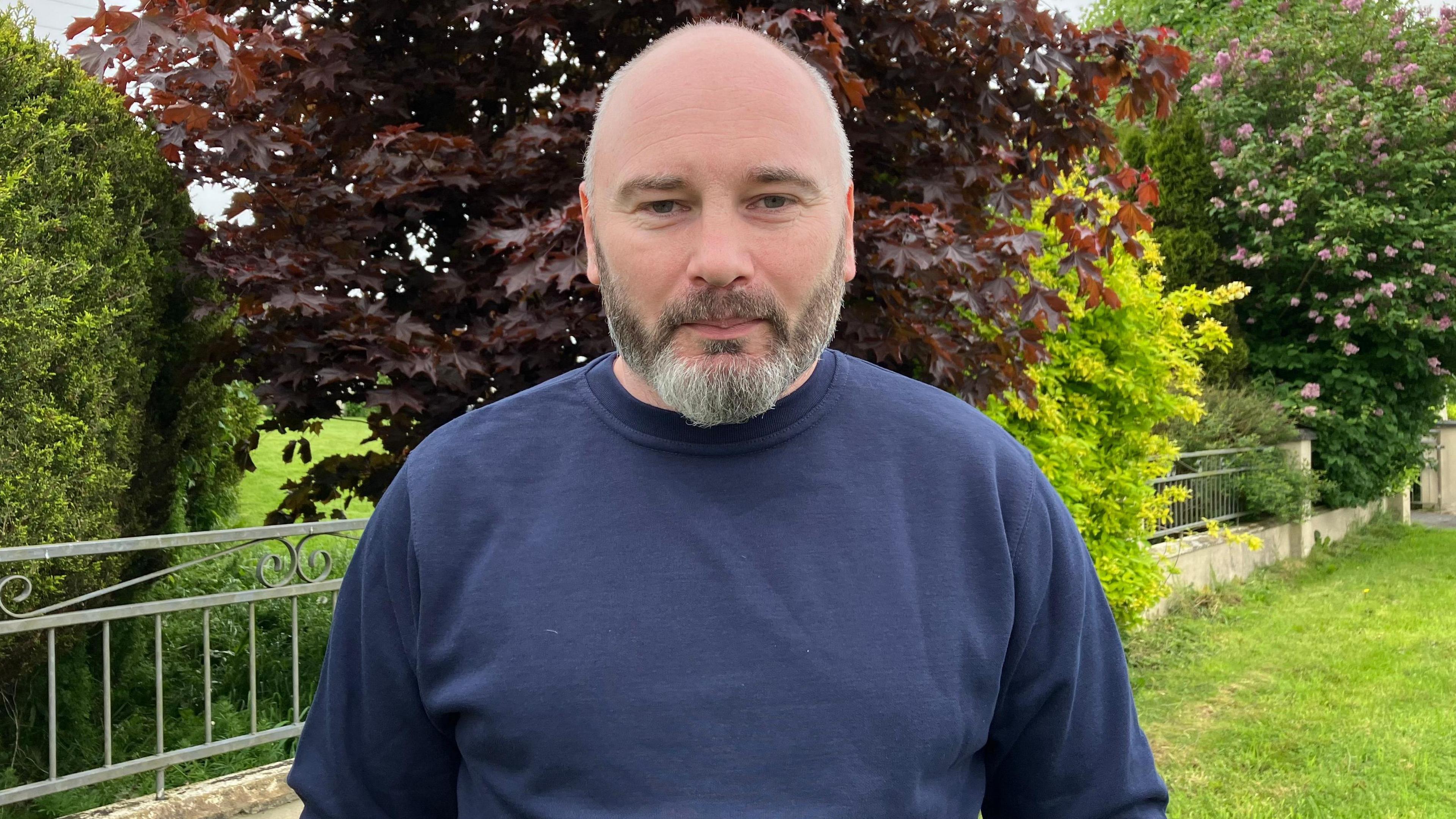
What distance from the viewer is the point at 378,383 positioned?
327 cm

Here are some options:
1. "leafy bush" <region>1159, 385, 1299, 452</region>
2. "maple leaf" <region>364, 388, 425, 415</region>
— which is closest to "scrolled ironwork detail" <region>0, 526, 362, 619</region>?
"maple leaf" <region>364, 388, 425, 415</region>

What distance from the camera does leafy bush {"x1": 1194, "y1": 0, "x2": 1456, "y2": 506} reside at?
470 inches

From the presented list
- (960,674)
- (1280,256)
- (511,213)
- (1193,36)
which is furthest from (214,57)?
(1193,36)

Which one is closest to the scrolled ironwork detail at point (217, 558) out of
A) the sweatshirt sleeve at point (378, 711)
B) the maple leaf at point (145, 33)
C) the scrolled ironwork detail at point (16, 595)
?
the scrolled ironwork detail at point (16, 595)

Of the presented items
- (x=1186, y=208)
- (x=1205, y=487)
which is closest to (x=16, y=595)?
(x=1205, y=487)

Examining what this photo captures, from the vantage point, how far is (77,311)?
3146 mm

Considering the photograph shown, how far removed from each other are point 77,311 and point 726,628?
2680mm

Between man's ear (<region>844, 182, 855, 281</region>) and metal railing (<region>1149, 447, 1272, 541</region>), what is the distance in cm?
782

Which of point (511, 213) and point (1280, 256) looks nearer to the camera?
point (511, 213)

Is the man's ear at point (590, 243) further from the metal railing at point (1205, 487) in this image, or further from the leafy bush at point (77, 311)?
the metal railing at point (1205, 487)

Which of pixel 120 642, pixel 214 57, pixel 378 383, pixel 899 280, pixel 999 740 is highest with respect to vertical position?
pixel 214 57

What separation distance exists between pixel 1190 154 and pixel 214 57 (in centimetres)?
1249

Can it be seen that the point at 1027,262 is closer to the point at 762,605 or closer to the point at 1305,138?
the point at 762,605

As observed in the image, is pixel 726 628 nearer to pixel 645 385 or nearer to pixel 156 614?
pixel 645 385
